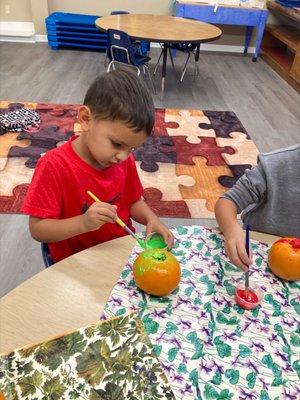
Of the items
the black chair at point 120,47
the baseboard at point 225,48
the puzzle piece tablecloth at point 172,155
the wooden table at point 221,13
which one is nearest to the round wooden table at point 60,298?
the puzzle piece tablecloth at point 172,155

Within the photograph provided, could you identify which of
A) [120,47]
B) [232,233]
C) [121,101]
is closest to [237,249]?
[232,233]

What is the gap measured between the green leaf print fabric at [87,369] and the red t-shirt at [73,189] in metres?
0.34

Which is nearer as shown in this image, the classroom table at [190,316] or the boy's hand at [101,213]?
the classroom table at [190,316]

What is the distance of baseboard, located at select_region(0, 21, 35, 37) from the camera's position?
16.9ft

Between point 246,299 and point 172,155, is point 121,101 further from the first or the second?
point 172,155

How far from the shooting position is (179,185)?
2.41 m

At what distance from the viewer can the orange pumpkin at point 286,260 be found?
0.74 metres

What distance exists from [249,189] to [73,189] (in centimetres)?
47

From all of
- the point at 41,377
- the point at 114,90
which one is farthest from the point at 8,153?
the point at 41,377

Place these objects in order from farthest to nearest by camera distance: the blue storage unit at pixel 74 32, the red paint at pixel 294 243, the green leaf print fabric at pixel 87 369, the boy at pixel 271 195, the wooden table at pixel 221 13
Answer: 1. the blue storage unit at pixel 74 32
2. the wooden table at pixel 221 13
3. the boy at pixel 271 195
4. the red paint at pixel 294 243
5. the green leaf print fabric at pixel 87 369

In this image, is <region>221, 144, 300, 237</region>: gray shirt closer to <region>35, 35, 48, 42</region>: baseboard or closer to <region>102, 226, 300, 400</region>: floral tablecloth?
<region>102, 226, 300, 400</region>: floral tablecloth

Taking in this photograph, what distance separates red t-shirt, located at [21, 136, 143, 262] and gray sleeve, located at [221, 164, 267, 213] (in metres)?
0.27

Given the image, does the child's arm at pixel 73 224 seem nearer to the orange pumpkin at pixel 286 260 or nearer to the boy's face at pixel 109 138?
the boy's face at pixel 109 138

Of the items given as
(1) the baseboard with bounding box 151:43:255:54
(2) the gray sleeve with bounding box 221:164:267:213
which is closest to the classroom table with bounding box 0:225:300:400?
(2) the gray sleeve with bounding box 221:164:267:213
